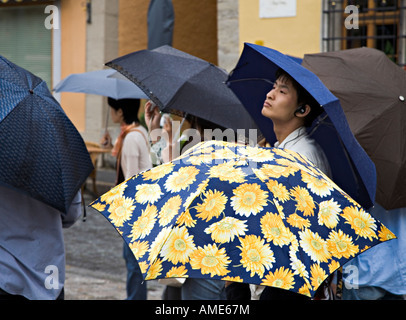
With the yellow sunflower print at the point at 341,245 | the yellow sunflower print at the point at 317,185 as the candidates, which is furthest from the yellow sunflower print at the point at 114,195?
the yellow sunflower print at the point at 341,245

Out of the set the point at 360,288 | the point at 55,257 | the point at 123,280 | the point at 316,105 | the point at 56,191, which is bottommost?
the point at 123,280

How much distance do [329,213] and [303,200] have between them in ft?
0.35

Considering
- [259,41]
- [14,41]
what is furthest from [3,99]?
[14,41]

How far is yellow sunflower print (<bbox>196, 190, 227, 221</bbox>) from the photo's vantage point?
2.45 m

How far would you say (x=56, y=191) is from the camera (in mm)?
3262

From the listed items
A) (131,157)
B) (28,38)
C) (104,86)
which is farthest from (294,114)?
(28,38)

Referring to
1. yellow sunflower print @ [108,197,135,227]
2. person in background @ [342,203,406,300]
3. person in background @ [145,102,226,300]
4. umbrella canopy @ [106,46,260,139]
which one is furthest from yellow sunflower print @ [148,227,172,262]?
umbrella canopy @ [106,46,260,139]

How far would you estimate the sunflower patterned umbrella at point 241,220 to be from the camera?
7.81 ft

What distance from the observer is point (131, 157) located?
17.9 feet

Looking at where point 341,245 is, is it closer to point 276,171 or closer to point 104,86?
point 276,171

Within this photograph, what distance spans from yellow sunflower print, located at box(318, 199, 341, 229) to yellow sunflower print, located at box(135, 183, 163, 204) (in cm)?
57

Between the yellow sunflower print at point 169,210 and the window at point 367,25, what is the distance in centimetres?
794
